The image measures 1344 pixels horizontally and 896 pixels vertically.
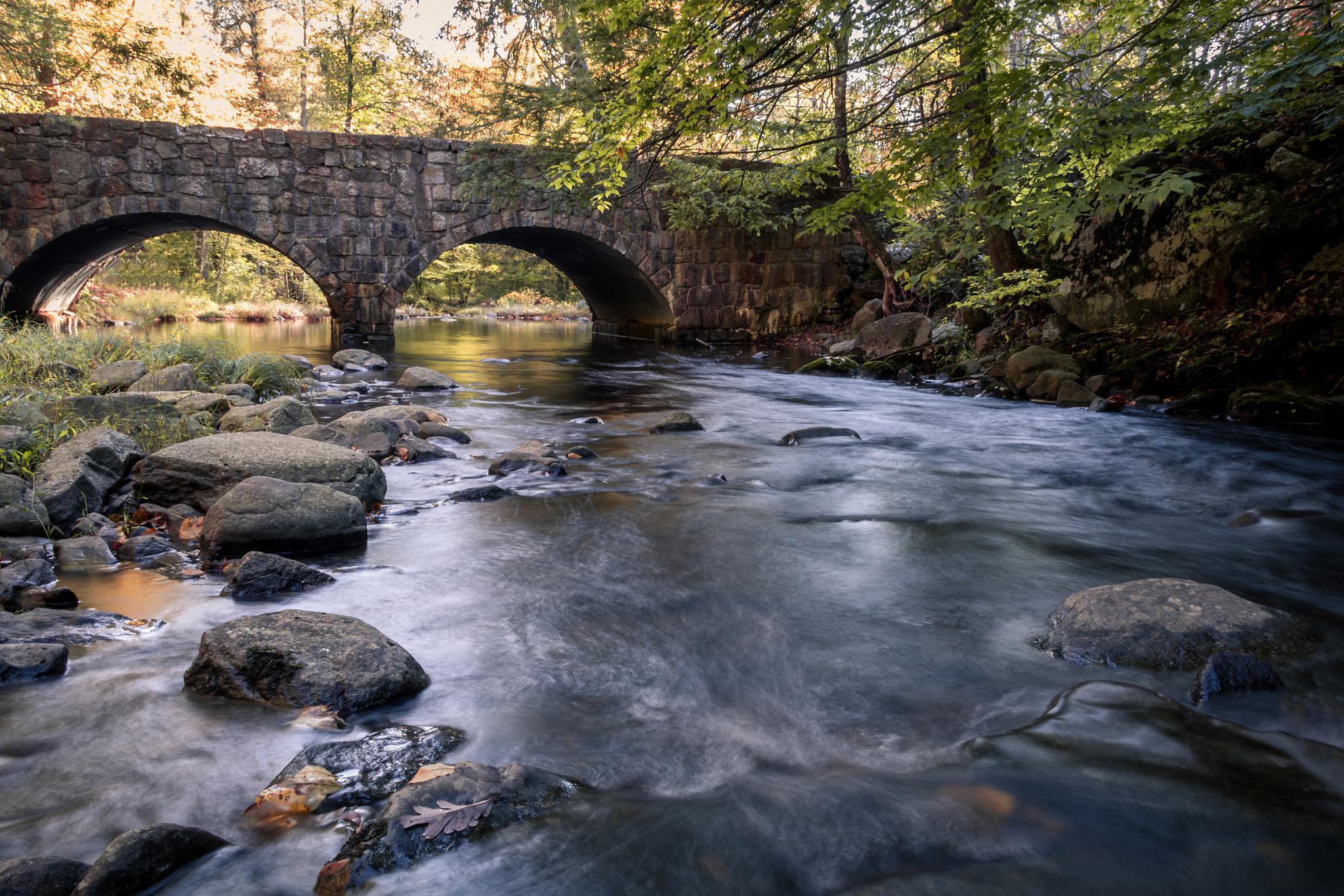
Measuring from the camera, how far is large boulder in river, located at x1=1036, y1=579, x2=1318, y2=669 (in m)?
2.42

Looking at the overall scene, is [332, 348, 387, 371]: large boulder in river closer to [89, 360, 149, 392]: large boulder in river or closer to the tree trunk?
[89, 360, 149, 392]: large boulder in river

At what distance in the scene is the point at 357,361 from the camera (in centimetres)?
1135

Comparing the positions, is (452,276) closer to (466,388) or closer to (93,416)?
(466,388)

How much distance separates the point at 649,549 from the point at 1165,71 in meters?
3.81

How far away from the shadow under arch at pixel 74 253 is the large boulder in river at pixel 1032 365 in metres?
10.8

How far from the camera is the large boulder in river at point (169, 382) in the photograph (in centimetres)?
621

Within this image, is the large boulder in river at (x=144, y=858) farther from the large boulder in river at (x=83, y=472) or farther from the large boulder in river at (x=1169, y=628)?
the large boulder in river at (x=83, y=472)

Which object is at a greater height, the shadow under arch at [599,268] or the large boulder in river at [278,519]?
the shadow under arch at [599,268]

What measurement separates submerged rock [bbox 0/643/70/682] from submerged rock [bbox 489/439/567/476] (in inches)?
113

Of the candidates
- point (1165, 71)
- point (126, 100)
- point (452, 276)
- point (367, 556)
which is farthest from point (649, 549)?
point (452, 276)

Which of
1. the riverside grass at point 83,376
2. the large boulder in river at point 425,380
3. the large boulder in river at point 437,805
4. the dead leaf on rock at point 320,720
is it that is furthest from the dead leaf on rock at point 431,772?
the large boulder in river at point 425,380

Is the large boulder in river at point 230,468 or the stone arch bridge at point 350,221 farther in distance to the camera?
the stone arch bridge at point 350,221

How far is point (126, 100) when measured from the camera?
14.2 meters

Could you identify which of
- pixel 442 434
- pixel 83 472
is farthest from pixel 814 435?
pixel 83 472
